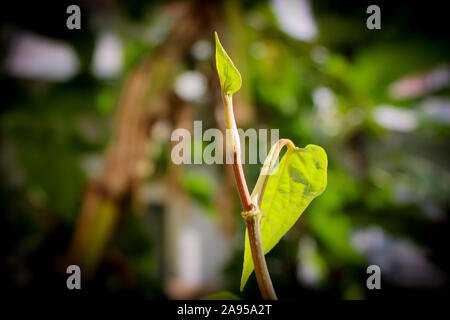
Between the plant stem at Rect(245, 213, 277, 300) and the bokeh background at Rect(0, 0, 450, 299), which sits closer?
the plant stem at Rect(245, 213, 277, 300)

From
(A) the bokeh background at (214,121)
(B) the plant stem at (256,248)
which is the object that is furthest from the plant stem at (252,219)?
(A) the bokeh background at (214,121)

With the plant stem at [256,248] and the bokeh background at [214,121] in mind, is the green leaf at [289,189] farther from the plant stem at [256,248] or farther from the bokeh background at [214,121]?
the bokeh background at [214,121]

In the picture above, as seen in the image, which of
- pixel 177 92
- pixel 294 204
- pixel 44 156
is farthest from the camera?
pixel 44 156

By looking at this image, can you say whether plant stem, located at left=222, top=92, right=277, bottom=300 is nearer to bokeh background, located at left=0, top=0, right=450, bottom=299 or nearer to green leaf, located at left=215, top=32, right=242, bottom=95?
green leaf, located at left=215, top=32, right=242, bottom=95

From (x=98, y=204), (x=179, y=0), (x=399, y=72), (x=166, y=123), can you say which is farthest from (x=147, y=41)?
(x=399, y=72)

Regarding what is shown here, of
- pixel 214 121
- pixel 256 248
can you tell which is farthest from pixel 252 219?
pixel 214 121

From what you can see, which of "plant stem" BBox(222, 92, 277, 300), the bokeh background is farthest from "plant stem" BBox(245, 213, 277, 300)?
the bokeh background

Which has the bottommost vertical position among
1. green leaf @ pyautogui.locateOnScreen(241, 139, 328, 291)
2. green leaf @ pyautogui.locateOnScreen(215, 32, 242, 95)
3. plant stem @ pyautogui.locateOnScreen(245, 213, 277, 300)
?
plant stem @ pyautogui.locateOnScreen(245, 213, 277, 300)
